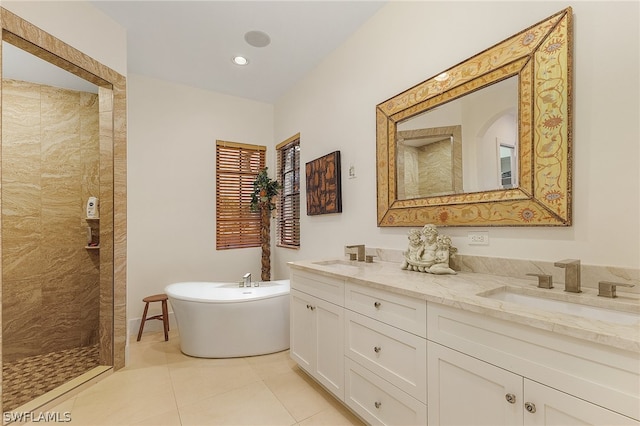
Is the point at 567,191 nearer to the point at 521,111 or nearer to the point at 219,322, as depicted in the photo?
the point at 521,111

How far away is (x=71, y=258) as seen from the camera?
9.93 feet

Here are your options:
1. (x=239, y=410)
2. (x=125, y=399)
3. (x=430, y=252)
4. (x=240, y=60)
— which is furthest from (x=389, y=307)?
(x=240, y=60)

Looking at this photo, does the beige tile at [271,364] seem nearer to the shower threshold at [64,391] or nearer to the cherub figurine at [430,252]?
the shower threshold at [64,391]

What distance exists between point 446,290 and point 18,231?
3.78m

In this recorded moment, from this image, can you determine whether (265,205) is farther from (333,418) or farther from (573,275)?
(573,275)

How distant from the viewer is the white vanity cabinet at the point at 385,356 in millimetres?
1428

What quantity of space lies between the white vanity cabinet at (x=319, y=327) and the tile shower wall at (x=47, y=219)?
2357 mm

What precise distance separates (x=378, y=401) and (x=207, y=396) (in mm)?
1330

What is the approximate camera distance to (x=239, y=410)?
200 cm

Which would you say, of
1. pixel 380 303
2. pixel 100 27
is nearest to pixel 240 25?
pixel 100 27

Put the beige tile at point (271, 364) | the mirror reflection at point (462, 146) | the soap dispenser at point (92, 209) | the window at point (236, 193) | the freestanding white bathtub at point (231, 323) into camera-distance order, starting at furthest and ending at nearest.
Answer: the window at point (236, 193)
the soap dispenser at point (92, 209)
the freestanding white bathtub at point (231, 323)
the beige tile at point (271, 364)
the mirror reflection at point (462, 146)

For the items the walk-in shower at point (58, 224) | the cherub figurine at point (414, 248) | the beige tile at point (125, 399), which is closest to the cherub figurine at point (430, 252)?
the cherub figurine at point (414, 248)

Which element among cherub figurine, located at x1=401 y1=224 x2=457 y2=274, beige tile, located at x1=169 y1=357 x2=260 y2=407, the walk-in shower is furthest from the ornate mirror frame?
the walk-in shower

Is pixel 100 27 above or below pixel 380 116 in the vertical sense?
above
